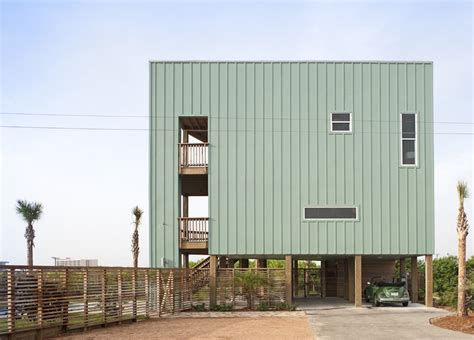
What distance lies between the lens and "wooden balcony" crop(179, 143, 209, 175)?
1018 inches

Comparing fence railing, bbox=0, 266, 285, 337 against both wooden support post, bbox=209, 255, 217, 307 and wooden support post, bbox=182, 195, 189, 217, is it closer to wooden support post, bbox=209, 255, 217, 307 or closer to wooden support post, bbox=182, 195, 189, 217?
wooden support post, bbox=209, 255, 217, 307

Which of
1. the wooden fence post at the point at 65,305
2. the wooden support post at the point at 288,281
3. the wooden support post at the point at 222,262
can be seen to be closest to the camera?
the wooden fence post at the point at 65,305

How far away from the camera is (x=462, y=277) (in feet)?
66.3

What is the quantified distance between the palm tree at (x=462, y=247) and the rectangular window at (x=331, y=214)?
5.13 metres

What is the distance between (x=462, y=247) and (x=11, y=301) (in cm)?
1435

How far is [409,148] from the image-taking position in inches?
1014

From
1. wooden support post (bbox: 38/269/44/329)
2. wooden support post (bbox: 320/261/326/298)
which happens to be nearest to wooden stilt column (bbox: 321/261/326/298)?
wooden support post (bbox: 320/261/326/298)

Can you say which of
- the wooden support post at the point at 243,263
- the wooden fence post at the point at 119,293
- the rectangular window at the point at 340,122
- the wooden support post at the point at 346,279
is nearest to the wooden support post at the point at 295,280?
the wooden support post at the point at 243,263

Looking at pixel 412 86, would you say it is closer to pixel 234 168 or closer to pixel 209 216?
pixel 234 168

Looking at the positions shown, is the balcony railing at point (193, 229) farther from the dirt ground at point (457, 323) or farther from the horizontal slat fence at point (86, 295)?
the dirt ground at point (457, 323)

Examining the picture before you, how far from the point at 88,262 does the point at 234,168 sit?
2217 centimetres

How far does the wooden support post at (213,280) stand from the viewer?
24.9m

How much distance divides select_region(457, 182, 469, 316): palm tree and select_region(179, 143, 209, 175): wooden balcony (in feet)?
33.8

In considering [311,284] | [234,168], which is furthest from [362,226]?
[311,284]
